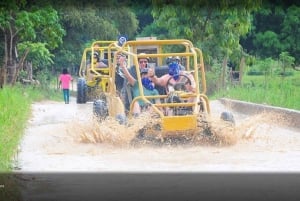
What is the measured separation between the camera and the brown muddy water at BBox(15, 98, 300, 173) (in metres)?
5.35

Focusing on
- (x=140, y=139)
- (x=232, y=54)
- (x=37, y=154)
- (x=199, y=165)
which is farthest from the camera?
(x=232, y=54)

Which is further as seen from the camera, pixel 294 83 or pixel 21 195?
pixel 294 83

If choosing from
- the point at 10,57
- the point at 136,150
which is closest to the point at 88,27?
A: the point at 10,57

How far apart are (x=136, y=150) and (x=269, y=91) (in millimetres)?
2893

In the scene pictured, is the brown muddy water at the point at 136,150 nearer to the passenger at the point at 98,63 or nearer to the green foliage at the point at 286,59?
the green foliage at the point at 286,59

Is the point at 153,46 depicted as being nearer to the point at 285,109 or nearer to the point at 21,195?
the point at 285,109

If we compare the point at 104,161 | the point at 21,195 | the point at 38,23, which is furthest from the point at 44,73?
the point at 21,195

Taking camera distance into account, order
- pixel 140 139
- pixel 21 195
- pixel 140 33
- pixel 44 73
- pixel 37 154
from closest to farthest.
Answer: pixel 21 195 → pixel 37 154 → pixel 140 139 → pixel 140 33 → pixel 44 73

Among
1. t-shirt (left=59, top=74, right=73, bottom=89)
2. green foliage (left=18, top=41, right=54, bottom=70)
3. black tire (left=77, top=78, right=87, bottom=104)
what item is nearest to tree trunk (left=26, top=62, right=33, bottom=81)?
green foliage (left=18, top=41, right=54, bottom=70)

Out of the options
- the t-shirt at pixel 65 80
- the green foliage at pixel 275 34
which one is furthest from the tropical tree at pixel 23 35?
the green foliage at pixel 275 34

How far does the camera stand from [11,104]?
654 cm

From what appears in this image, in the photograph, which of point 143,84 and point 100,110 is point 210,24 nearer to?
point 100,110

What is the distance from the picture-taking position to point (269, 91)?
869 centimetres

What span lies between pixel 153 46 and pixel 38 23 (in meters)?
0.98
